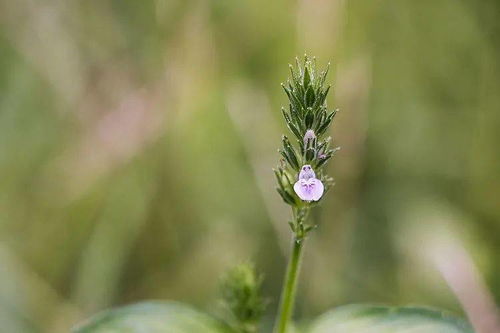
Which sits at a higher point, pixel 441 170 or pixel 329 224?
pixel 441 170

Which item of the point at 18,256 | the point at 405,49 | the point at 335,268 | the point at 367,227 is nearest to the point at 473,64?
the point at 405,49

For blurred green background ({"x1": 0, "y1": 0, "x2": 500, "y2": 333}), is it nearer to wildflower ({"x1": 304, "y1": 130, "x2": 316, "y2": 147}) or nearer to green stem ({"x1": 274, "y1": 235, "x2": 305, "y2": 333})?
green stem ({"x1": 274, "y1": 235, "x2": 305, "y2": 333})

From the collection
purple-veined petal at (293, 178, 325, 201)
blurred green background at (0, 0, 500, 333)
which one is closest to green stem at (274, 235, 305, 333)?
purple-veined petal at (293, 178, 325, 201)

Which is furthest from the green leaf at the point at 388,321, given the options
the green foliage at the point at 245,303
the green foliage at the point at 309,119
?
the green foliage at the point at 309,119

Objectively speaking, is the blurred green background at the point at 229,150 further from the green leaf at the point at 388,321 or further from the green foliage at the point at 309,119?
the green foliage at the point at 309,119

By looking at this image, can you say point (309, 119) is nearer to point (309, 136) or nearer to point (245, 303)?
Result: point (309, 136)

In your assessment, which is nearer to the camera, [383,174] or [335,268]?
[335,268]

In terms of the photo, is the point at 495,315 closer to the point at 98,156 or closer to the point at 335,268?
the point at 335,268

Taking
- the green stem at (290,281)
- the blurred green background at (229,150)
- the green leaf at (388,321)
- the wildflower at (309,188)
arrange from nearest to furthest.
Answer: the wildflower at (309,188), the green stem at (290,281), the green leaf at (388,321), the blurred green background at (229,150)
